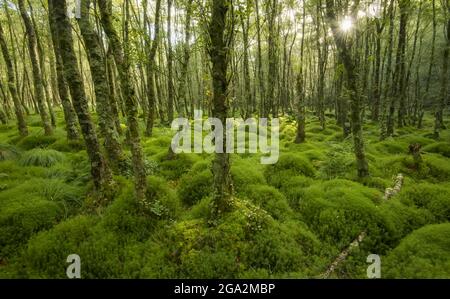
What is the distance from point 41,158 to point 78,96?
4.36 meters

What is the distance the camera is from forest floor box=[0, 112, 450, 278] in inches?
225

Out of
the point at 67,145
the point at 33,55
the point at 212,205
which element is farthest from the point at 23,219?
the point at 33,55

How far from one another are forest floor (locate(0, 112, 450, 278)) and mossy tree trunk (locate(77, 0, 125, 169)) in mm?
897

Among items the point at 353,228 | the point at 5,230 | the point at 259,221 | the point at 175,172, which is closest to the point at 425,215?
the point at 353,228

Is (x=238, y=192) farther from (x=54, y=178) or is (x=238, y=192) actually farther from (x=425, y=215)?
(x=54, y=178)

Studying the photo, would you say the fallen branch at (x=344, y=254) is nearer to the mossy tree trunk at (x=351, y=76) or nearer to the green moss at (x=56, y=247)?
the mossy tree trunk at (x=351, y=76)

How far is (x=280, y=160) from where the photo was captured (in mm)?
10312

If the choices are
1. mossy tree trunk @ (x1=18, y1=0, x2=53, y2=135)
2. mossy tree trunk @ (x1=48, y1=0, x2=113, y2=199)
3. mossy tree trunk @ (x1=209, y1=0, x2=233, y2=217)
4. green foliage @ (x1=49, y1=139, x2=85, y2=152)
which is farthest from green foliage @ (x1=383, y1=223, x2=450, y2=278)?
mossy tree trunk @ (x1=18, y1=0, x2=53, y2=135)

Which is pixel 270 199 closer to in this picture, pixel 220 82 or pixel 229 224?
pixel 229 224

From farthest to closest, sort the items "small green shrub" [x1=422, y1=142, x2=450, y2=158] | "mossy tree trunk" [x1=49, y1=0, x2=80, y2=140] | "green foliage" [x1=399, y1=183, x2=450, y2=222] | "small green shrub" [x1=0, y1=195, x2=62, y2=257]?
"small green shrub" [x1=422, y1=142, x2=450, y2=158]
"mossy tree trunk" [x1=49, y1=0, x2=80, y2=140]
"green foliage" [x1=399, y1=183, x2=450, y2=222]
"small green shrub" [x1=0, y1=195, x2=62, y2=257]

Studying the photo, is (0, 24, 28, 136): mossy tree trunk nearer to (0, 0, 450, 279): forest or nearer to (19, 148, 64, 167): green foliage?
(0, 0, 450, 279): forest

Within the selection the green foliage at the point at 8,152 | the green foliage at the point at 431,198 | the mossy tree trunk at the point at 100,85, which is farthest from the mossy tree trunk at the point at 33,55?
the green foliage at the point at 431,198

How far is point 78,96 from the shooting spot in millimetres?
7160
